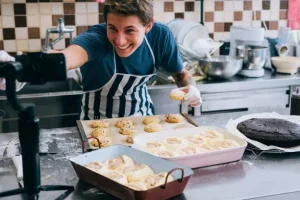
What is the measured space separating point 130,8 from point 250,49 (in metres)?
1.68

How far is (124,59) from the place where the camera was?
7.65 ft

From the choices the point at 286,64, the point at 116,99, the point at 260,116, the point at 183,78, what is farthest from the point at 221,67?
the point at 260,116

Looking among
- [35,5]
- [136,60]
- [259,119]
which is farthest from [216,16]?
[259,119]

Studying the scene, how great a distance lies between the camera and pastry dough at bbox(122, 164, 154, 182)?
1478 mm

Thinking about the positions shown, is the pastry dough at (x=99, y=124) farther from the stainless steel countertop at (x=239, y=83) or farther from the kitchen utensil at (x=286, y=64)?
the kitchen utensil at (x=286, y=64)

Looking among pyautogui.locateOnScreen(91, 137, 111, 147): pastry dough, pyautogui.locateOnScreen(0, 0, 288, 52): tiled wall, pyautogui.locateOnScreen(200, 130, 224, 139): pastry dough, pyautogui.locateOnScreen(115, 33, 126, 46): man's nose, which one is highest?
pyautogui.locateOnScreen(0, 0, 288, 52): tiled wall

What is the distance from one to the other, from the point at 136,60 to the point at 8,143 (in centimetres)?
79

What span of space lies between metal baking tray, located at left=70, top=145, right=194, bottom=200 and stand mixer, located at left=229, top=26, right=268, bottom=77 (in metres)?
2.04

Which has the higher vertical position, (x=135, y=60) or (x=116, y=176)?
(x=135, y=60)

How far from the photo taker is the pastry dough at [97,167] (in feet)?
4.94

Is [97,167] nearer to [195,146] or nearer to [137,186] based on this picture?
[137,186]

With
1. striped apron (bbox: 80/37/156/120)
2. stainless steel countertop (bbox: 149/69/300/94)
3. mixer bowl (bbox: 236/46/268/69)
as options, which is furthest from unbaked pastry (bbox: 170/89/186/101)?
mixer bowl (bbox: 236/46/268/69)

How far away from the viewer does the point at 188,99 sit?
2.16 metres

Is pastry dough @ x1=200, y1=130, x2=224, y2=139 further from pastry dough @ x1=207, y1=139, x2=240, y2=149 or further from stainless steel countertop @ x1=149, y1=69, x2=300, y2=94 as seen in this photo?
stainless steel countertop @ x1=149, y1=69, x2=300, y2=94
